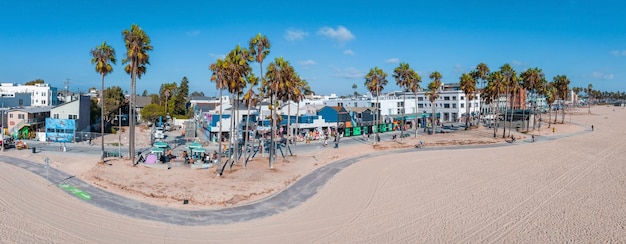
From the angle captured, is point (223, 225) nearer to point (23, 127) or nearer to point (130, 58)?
point (130, 58)

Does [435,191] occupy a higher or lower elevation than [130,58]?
lower

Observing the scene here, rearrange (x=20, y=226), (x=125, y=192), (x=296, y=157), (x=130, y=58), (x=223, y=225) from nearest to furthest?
1. (x=20, y=226)
2. (x=223, y=225)
3. (x=125, y=192)
4. (x=130, y=58)
5. (x=296, y=157)

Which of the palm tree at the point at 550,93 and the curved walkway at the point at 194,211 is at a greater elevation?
the palm tree at the point at 550,93

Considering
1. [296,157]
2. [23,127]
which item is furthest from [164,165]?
[23,127]

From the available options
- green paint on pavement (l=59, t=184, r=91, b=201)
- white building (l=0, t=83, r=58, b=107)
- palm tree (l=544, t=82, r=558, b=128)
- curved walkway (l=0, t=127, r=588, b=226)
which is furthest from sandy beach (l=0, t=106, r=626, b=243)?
white building (l=0, t=83, r=58, b=107)

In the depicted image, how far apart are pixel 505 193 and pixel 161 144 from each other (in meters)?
29.6

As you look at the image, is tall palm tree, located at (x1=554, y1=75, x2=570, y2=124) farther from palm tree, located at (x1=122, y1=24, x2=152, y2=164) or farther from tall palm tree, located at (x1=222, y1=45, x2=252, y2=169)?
palm tree, located at (x1=122, y1=24, x2=152, y2=164)

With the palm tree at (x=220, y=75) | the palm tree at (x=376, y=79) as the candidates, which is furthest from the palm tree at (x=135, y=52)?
the palm tree at (x=376, y=79)

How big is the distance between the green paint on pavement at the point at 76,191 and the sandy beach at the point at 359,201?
0.67 m

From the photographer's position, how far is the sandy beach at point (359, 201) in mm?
18000

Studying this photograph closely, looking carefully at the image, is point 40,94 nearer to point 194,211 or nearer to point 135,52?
point 135,52

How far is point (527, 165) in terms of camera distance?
35531 millimetres

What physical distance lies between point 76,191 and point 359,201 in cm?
1840

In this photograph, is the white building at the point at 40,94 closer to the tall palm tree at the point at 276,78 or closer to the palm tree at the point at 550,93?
Result: the tall palm tree at the point at 276,78
